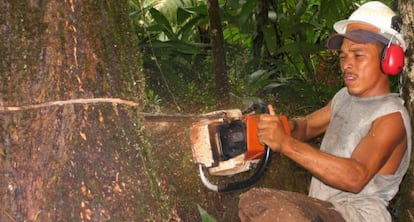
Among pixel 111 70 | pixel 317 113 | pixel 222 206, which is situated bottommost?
pixel 222 206

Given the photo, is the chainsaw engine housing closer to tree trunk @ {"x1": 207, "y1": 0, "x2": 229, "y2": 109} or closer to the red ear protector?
the red ear protector

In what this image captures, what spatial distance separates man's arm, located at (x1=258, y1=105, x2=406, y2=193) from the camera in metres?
2.50

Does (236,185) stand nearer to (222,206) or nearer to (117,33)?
(117,33)

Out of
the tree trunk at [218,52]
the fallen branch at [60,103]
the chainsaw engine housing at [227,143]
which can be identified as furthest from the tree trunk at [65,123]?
the tree trunk at [218,52]

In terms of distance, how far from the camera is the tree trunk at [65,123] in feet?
5.78

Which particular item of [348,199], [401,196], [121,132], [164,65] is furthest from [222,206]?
[121,132]

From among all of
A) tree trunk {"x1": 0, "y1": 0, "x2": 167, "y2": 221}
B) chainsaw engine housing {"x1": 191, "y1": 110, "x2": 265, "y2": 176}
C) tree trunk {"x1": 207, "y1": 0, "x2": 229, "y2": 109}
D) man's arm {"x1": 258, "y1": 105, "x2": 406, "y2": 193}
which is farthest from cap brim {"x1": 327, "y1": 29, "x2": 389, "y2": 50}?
tree trunk {"x1": 207, "y1": 0, "x2": 229, "y2": 109}

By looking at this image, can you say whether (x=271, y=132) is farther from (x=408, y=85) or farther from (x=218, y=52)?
(x=218, y=52)

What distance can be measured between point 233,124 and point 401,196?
1.43 m

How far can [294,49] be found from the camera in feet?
19.0

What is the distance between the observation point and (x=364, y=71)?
9.29ft

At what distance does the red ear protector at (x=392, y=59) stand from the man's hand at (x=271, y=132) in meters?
0.61

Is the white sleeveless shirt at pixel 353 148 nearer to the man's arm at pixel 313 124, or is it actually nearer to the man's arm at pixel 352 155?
the man's arm at pixel 352 155

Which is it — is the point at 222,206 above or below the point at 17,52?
below
